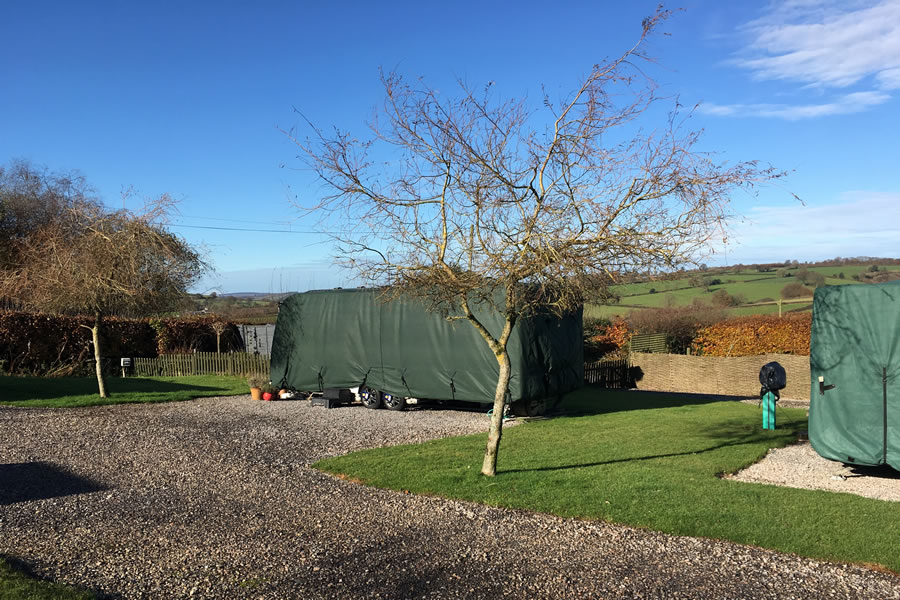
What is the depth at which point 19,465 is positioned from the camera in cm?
928

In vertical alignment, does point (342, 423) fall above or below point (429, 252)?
below

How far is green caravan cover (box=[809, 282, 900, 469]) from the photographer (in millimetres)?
8266

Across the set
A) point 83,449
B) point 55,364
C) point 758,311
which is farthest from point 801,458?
point 55,364

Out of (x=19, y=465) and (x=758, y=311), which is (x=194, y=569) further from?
(x=758, y=311)

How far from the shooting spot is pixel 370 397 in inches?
637

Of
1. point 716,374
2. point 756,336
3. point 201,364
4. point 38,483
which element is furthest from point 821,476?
point 201,364

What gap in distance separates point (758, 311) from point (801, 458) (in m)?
16.2

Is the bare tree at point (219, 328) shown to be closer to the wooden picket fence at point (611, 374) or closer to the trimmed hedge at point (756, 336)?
the wooden picket fence at point (611, 374)

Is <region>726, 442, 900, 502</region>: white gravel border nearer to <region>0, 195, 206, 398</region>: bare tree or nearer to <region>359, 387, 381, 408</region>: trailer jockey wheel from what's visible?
<region>359, 387, 381, 408</region>: trailer jockey wheel

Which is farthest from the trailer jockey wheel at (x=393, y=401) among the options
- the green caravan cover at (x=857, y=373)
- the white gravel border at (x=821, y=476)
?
the green caravan cover at (x=857, y=373)

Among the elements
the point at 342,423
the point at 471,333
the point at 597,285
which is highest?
the point at 597,285

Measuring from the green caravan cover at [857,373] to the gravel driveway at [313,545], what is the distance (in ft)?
12.4

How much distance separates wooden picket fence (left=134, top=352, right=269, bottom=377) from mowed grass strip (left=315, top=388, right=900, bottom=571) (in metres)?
11.6

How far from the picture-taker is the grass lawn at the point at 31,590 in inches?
177
